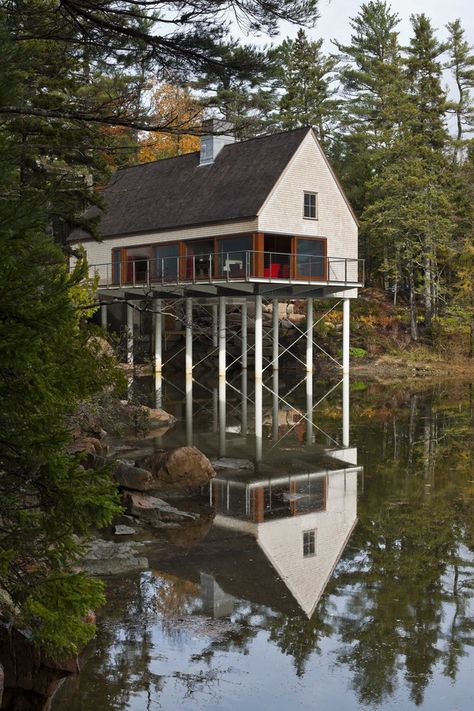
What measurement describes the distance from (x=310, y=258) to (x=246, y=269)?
3356mm

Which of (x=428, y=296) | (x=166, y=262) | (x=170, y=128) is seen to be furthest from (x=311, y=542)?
(x=428, y=296)

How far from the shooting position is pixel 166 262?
3366cm

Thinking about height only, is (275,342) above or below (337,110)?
below

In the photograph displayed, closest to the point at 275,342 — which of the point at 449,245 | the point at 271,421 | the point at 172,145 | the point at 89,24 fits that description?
the point at 271,421

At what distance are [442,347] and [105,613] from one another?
35814mm

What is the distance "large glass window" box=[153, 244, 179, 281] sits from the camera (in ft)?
108

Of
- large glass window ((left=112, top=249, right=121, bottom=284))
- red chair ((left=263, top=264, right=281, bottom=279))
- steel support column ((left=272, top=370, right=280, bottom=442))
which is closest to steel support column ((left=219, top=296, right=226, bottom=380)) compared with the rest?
steel support column ((left=272, top=370, right=280, bottom=442))

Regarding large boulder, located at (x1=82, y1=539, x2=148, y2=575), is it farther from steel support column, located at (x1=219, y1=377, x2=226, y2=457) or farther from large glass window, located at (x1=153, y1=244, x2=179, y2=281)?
large glass window, located at (x1=153, y1=244, x2=179, y2=281)

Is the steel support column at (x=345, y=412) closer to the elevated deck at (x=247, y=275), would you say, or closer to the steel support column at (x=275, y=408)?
the steel support column at (x=275, y=408)

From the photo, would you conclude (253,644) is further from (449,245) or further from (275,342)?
(449,245)

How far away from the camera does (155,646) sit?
8.61 metres

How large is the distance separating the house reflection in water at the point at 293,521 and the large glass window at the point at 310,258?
42.7 ft

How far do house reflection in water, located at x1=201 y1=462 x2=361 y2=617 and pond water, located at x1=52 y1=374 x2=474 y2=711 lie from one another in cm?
3

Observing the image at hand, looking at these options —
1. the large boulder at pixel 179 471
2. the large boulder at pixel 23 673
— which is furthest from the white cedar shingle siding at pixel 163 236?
the large boulder at pixel 23 673
